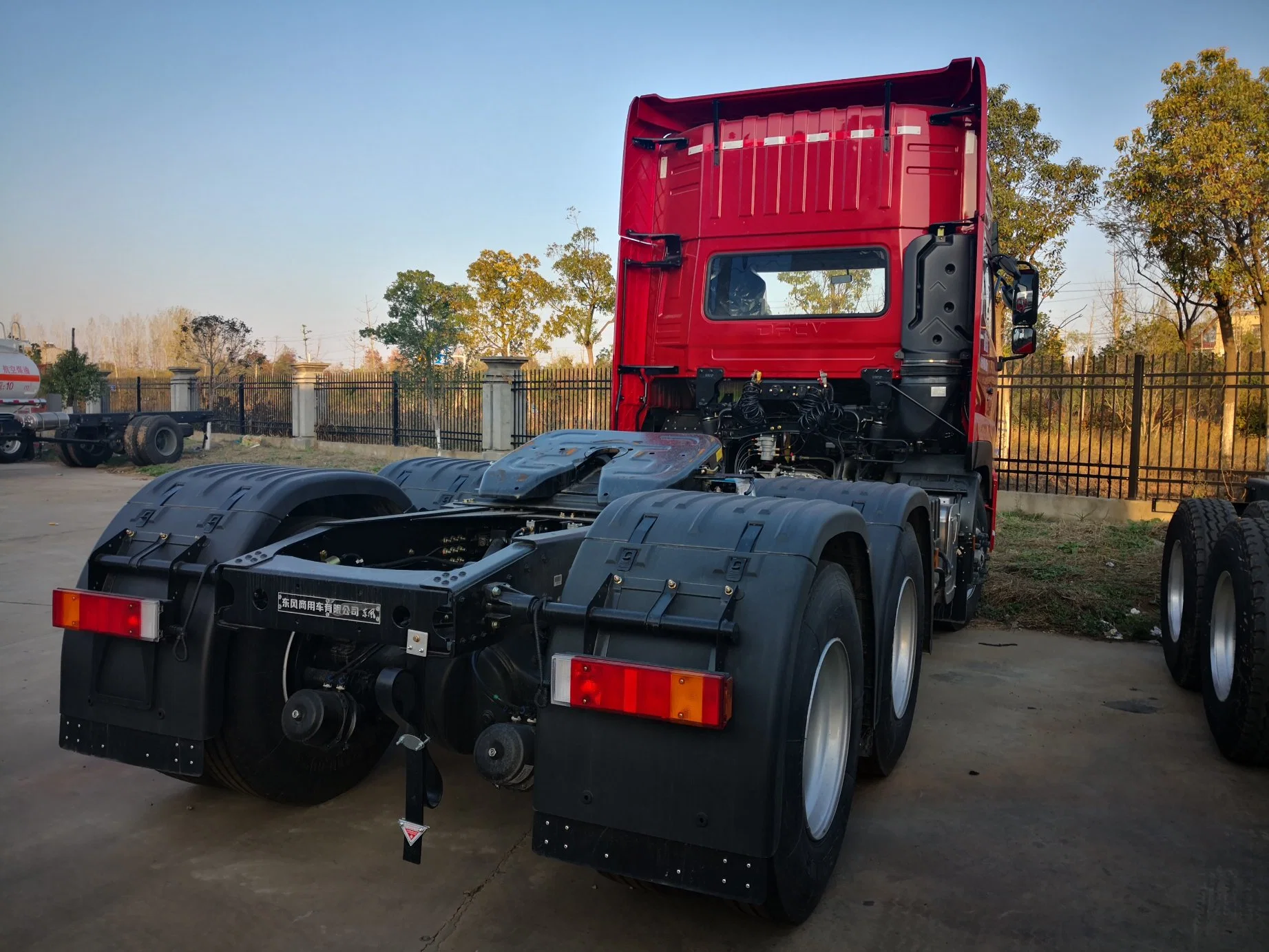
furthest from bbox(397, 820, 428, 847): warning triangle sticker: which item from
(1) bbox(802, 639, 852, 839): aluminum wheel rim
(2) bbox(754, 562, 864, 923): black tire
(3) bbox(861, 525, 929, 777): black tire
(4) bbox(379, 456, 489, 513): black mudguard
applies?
(4) bbox(379, 456, 489, 513): black mudguard

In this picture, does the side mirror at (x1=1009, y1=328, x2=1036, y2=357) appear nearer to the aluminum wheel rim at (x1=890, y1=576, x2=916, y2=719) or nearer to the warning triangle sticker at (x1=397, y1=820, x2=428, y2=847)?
the aluminum wheel rim at (x1=890, y1=576, x2=916, y2=719)

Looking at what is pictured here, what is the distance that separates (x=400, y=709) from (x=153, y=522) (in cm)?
118

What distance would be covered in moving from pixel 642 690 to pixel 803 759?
1.61ft

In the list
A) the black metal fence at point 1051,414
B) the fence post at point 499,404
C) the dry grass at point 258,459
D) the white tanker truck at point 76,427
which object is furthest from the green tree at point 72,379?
the fence post at point 499,404

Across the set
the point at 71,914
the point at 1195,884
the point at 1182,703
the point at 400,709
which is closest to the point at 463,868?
the point at 400,709

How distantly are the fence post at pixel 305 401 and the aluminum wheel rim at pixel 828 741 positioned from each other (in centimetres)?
2012

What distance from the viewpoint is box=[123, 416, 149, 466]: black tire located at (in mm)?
17812

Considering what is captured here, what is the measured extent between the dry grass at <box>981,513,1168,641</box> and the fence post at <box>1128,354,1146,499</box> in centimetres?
90

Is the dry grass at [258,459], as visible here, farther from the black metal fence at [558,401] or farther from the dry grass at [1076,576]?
the dry grass at [1076,576]

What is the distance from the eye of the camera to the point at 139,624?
3.02 meters

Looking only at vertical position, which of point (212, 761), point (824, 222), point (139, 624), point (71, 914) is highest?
point (824, 222)

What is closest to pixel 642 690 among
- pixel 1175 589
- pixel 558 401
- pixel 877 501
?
pixel 877 501

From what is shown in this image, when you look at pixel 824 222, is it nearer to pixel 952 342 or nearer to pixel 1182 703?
pixel 952 342

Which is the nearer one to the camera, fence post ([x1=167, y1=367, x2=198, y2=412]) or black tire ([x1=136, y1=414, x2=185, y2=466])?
black tire ([x1=136, y1=414, x2=185, y2=466])
